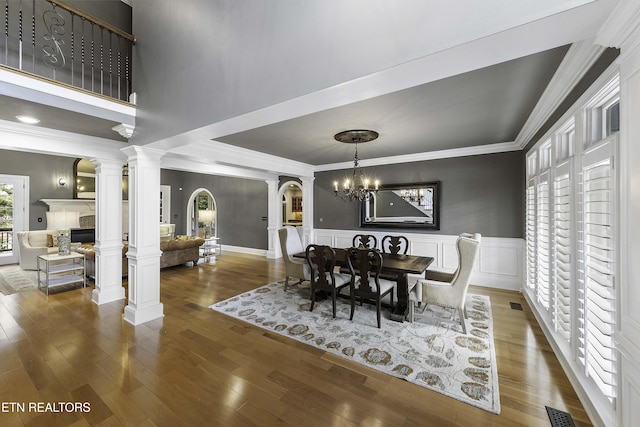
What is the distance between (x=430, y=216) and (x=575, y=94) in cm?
338

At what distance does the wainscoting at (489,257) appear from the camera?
4531 mm

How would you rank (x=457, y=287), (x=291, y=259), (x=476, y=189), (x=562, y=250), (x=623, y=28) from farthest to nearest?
(x=476, y=189) → (x=291, y=259) → (x=457, y=287) → (x=562, y=250) → (x=623, y=28)

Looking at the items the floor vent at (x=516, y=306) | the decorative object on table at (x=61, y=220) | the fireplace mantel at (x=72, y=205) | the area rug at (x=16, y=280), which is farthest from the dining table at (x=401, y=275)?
the fireplace mantel at (x=72, y=205)

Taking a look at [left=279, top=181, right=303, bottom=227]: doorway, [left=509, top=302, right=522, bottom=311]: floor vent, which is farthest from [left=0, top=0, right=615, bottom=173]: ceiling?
[left=279, top=181, right=303, bottom=227]: doorway

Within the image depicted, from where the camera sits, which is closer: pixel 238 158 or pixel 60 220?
pixel 238 158

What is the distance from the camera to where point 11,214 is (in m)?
6.70

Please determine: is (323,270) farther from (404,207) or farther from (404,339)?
(404,207)

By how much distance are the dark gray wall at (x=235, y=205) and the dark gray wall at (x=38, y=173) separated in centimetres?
272

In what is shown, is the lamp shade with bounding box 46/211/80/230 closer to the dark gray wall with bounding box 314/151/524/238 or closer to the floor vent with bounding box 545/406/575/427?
the dark gray wall with bounding box 314/151/524/238

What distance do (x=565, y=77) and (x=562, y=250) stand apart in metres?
1.45

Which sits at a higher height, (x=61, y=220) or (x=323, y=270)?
(x=61, y=220)

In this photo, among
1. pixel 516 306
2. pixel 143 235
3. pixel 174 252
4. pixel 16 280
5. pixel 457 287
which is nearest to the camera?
pixel 457 287

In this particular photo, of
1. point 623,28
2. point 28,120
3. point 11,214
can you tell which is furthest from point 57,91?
point 11,214

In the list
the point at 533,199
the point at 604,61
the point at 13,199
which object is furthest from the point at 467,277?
the point at 13,199
